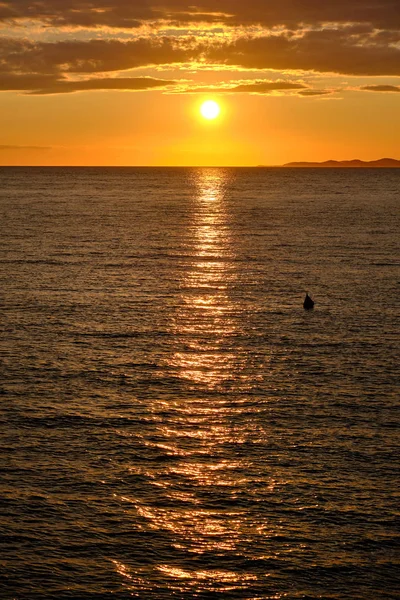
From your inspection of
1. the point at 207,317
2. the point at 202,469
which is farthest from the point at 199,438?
the point at 207,317

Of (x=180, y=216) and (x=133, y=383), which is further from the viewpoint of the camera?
(x=180, y=216)

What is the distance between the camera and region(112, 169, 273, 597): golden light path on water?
89.1ft

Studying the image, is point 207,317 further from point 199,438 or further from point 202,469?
point 202,469

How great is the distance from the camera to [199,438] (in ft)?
124

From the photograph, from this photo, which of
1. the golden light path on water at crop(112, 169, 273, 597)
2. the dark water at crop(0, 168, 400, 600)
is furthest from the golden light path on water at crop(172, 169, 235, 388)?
the dark water at crop(0, 168, 400, 600)

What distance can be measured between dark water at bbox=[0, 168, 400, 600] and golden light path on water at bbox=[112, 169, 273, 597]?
0.10 meters

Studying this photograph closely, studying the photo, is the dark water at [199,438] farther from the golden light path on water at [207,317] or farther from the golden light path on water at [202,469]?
the golden light path on water at [207,317]

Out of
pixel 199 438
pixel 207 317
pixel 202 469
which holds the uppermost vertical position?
pixel 207 317

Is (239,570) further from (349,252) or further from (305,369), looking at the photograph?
(349,252)

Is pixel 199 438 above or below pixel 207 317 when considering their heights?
below

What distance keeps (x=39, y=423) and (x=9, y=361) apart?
38.2ft

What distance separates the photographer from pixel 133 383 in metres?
45.8

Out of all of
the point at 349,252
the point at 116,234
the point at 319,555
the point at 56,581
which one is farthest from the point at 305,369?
the point at 116,234

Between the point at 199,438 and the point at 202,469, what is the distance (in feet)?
11.1
